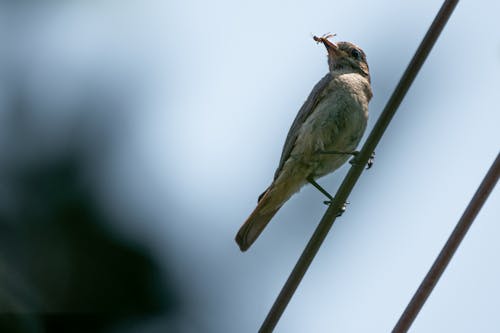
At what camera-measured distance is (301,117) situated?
232 inches

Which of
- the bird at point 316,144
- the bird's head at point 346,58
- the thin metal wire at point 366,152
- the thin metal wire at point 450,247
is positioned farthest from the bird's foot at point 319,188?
the thin metal wire at point 450,247

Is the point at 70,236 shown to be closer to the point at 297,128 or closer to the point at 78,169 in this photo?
the point at 78,169

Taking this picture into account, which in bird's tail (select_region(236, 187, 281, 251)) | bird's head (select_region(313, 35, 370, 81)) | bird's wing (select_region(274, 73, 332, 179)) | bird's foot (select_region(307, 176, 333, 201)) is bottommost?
bird's tail (select_region(236, 187, 281, 251))

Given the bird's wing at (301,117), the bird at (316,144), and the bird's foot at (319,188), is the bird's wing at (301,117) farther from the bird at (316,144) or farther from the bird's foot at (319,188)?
the bird's foot at (319,188)

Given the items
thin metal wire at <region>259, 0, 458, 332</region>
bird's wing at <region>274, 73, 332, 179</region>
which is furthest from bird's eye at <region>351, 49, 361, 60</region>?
thin metal wire at <region>259, 0, 458, 332</region>

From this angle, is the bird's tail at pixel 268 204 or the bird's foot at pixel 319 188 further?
the bird's foot at pixel 319 188

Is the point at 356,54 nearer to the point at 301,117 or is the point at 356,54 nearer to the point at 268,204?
the point at 301,117

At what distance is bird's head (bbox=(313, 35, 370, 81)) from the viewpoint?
658 cm

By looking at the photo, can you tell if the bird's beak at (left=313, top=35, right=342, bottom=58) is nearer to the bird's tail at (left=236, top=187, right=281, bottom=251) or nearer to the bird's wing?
the bird's wing

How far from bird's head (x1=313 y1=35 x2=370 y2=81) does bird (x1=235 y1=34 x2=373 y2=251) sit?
66 centimetres

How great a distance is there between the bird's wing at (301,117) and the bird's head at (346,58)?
54 centimetres

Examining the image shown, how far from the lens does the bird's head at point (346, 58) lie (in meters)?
6.58

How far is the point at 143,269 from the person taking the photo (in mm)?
3453

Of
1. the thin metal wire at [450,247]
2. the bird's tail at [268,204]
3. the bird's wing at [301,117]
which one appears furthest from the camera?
the bird's wing at [301,117]
